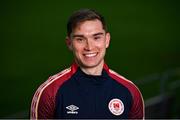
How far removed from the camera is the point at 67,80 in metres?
3.26

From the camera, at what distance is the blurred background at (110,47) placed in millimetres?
9875

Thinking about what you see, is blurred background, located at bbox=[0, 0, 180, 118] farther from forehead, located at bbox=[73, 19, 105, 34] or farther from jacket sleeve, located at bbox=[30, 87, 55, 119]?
forehead, located at bbox=[73, 19, 105, 34]

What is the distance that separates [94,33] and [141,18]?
21.9m

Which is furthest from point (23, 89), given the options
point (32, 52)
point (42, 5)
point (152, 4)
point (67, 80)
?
point (152, 4)

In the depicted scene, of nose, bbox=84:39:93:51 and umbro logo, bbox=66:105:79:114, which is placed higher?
nose, bbox=84:39:93:51

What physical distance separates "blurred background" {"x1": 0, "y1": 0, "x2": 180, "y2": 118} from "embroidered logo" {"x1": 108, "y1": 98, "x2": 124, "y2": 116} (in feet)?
6.09

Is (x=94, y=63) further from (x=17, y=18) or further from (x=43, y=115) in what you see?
(x=17, y=18)

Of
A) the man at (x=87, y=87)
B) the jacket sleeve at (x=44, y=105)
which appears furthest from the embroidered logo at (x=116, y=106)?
the jacket sleeve at (x=44, y=105)

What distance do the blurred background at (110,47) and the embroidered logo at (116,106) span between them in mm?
1855

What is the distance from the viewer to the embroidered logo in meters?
3.23

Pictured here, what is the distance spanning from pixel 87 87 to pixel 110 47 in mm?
14499

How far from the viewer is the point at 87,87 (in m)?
3.25

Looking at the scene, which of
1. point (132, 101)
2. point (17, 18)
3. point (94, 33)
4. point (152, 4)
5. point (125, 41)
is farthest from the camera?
point (152, 4)

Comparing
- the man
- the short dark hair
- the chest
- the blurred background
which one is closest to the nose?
the man
